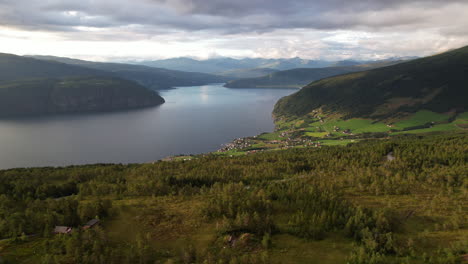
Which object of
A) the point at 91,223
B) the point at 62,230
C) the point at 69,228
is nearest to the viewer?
the point at 62,230

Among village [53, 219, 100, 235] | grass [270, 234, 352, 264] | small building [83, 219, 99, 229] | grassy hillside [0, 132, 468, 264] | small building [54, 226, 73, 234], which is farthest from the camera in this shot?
small building [83, 219, 99, 229]

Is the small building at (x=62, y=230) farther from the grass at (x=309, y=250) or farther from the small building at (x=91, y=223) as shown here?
the grass at (x=309, y=250)

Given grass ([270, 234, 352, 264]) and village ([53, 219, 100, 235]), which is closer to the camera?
grass ([270, 234, 352, 264])

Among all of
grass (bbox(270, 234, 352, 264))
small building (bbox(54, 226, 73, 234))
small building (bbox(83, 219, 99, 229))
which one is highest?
grass (bbox(270, 234, 352, 264))

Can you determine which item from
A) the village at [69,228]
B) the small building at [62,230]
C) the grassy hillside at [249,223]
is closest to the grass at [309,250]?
the grassy hillside at [249,223]

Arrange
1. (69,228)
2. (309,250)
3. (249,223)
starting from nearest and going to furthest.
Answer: (309,250) → (69,228) → (249,223)

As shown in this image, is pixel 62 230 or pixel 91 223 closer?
pixel 62 230

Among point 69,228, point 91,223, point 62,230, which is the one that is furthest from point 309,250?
point 62,230

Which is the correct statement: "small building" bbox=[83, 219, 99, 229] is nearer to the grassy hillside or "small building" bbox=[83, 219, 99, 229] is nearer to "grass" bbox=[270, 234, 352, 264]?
the grassy hillside

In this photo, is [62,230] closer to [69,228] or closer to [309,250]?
[69,228]

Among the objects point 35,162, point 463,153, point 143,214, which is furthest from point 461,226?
point 35,162

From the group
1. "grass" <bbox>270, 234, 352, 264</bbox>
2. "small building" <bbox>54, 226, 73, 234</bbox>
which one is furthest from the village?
"grass" <bbox>270, 234, 352, 264</bbox>
